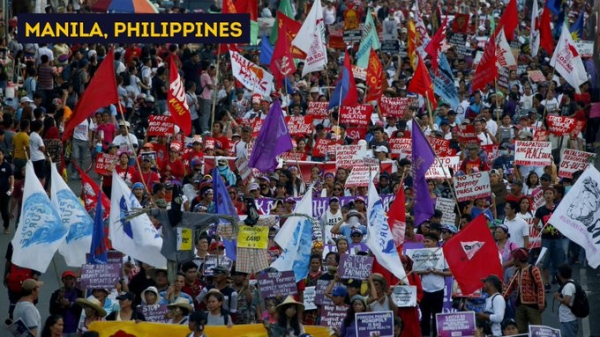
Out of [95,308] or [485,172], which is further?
[485,172]

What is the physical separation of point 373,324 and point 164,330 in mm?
1904

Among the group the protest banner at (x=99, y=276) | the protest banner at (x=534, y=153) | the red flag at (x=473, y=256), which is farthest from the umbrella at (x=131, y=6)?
the protest banner at (x=99, y=276)

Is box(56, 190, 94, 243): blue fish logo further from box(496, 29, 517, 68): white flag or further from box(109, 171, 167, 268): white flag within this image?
box(496, 29, 517, 68): white flag

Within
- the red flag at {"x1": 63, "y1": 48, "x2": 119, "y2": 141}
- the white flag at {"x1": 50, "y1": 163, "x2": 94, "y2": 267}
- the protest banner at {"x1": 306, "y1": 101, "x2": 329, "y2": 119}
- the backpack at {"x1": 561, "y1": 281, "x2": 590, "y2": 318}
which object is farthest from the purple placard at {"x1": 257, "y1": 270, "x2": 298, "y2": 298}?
the protest banner at {"x1": 306, "y1": 101, "x2": 329, "y2": 119}

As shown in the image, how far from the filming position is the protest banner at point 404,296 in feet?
60.6

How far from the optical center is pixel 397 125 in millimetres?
29234

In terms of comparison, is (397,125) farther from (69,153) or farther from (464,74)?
(464,74)

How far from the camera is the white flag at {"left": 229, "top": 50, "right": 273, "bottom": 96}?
1203 inches

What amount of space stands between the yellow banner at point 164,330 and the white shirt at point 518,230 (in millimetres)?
4621

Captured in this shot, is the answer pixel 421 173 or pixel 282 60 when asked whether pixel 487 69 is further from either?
pixel 421 173

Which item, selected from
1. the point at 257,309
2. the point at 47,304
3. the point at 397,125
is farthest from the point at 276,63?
the point at 257,309

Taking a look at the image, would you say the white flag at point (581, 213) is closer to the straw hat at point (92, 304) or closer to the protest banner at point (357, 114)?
the straw hat at point (92, 304)

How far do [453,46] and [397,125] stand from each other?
11374 mm

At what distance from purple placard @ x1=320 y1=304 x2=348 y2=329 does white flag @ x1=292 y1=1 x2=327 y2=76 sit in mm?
13630
